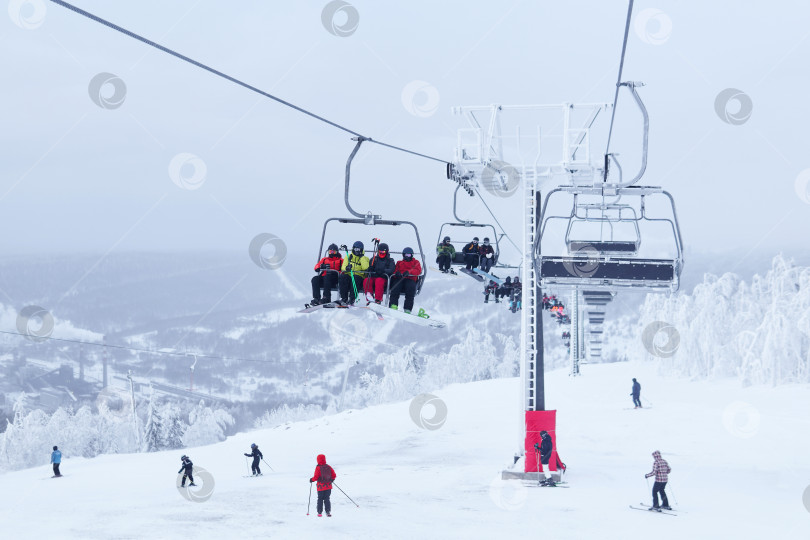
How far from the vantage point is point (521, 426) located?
18875 mm

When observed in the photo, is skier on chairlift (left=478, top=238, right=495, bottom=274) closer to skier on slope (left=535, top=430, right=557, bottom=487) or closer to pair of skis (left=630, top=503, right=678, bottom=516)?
skier on slope (left=535, top=430, right=557, bottom=487)

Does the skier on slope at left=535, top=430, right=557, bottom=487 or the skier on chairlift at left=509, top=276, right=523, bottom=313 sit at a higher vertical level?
the skier on chairlift at left=509, top=276, right=523, bottom=313

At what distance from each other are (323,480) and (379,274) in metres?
5.07

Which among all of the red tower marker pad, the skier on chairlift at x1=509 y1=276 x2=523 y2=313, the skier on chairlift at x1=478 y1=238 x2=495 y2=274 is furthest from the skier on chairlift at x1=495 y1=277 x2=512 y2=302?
the red tower marker pad

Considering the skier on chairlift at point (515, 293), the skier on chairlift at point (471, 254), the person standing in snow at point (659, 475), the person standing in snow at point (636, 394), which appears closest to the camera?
the person standing in snow at point (659, 475)

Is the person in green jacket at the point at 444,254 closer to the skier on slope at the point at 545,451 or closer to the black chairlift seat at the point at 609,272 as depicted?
the skier on slope at the point at 545,451

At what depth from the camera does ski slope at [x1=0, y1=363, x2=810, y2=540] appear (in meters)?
15.3

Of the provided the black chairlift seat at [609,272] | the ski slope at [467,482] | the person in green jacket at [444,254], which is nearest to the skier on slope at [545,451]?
the ski slope at [467,482]

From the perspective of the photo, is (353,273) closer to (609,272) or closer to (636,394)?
(609,272)

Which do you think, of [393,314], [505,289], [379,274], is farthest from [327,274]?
[505,289]

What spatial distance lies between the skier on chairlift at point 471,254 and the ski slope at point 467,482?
563 cm

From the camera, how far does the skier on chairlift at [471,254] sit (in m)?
21.3

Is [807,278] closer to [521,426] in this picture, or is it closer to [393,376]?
[521,426]

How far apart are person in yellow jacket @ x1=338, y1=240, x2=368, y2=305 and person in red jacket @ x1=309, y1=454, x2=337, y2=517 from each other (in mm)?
3734
